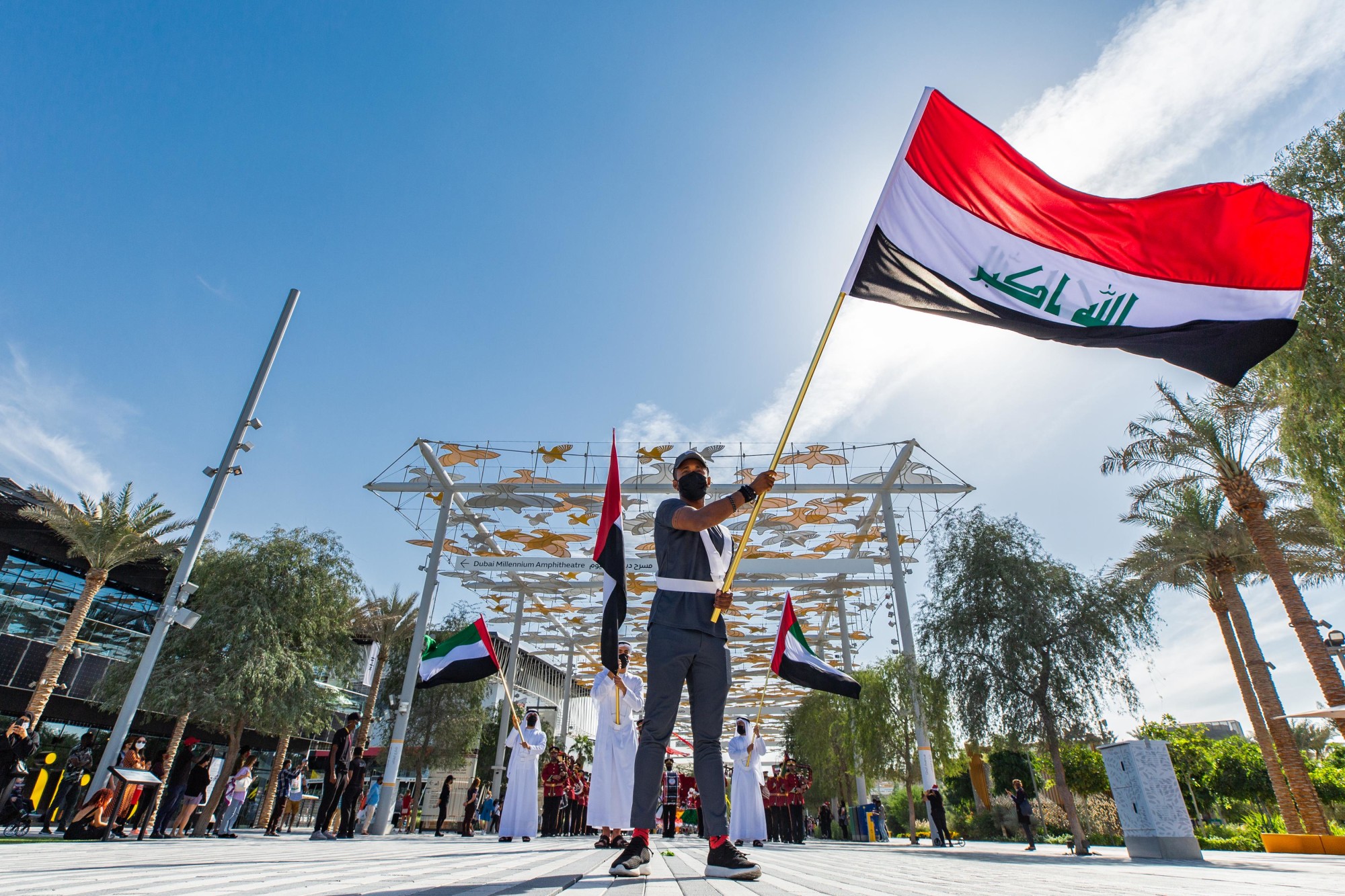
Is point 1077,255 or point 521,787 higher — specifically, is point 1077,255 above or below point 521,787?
above

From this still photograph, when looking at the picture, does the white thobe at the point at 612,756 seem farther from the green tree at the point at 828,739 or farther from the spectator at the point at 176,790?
the green tree at the point at 828,739

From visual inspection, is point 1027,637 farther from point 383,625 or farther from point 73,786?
point 383,625

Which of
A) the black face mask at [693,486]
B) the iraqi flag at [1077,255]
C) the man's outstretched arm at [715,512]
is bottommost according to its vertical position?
the man's outstretched arm at [715,512]

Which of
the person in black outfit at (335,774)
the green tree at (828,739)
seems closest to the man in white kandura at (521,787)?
the person in black outfit at (335,774)

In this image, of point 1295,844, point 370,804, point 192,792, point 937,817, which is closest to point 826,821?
point 937,817

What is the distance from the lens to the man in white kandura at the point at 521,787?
31.3 feet

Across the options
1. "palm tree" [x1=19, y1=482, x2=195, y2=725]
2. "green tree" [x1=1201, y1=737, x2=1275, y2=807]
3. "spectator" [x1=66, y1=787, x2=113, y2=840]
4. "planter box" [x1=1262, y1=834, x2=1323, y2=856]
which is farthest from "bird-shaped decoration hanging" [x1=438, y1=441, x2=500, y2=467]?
"green tree" [x1=1201, y1=737, x2=1275, y2=807]

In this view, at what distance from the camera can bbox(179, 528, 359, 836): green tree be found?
17.2 m

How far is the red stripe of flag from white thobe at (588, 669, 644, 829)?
6.22 meters

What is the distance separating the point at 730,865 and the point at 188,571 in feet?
32.2

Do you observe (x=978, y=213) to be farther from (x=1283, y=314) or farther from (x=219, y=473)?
(x=219, y=473)

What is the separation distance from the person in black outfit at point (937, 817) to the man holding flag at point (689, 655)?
1629 cm

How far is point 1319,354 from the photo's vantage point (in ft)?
27.1

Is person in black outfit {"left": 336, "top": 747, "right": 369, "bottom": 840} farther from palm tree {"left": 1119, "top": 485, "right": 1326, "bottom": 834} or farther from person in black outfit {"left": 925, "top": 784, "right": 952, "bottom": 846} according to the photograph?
palm tree {"left": 1119, "top": 485, "right": 1326, "bottom": 834}
